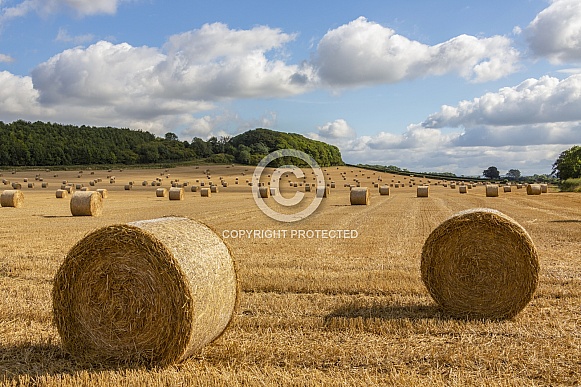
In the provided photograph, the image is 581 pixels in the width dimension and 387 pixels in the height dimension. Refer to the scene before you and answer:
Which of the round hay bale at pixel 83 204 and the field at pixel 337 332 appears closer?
the field at pixel 337 332

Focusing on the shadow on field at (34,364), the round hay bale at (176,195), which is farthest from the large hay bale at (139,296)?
the round hay bale at (176,195)

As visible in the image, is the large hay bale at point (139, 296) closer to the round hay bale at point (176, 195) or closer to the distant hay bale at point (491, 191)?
the round hay bale at point (176, 195)

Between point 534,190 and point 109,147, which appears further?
point 109,147

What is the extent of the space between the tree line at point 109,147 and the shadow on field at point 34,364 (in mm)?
77388

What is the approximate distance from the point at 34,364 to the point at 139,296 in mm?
1333

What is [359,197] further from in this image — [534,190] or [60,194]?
[60,194]

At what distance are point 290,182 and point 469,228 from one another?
52.5 metres

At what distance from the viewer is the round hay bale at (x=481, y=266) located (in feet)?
28.1

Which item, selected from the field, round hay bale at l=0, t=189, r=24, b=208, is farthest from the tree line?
the field

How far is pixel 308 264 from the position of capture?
12719mm

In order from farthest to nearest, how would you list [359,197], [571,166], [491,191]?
[571,166], [491,191], [359,197]

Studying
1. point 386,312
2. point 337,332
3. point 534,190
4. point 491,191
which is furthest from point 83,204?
point 534,190

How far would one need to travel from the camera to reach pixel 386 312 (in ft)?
28.2

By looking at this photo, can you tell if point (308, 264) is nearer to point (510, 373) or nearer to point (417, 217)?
point (510, 373)
